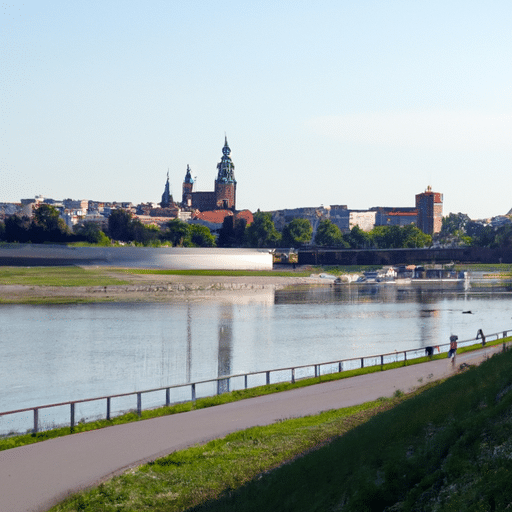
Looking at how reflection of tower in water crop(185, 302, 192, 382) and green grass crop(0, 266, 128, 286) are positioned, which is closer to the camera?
reflection of tower in water crop(185, 302, 192, 382)

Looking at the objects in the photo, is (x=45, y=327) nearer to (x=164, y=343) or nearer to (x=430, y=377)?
(x=164, y=343)

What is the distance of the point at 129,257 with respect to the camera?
398 feet

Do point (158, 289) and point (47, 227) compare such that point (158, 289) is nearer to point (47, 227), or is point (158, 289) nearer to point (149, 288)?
point (149, 288)

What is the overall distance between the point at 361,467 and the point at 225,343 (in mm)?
31766

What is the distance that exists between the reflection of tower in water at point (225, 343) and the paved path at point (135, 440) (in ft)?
14.6

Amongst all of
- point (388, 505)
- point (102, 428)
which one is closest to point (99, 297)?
point (102, 428)

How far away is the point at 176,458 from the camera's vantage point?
44.6ft

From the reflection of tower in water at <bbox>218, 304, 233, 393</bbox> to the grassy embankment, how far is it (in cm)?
951

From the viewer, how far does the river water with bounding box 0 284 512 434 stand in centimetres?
2747

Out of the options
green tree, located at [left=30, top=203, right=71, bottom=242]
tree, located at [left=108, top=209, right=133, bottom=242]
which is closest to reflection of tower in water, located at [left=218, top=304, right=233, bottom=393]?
green tree, located at [left=30, top=203, right=71, bottom=242]

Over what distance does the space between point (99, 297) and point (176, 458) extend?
66300 mm

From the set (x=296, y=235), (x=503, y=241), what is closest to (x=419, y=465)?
(x=503, y=241)

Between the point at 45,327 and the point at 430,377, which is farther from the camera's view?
the point at 45,327

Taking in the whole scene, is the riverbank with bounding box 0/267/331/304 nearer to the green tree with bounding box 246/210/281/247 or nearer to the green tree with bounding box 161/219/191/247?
the green tree with bounding box 161/219/191/247
